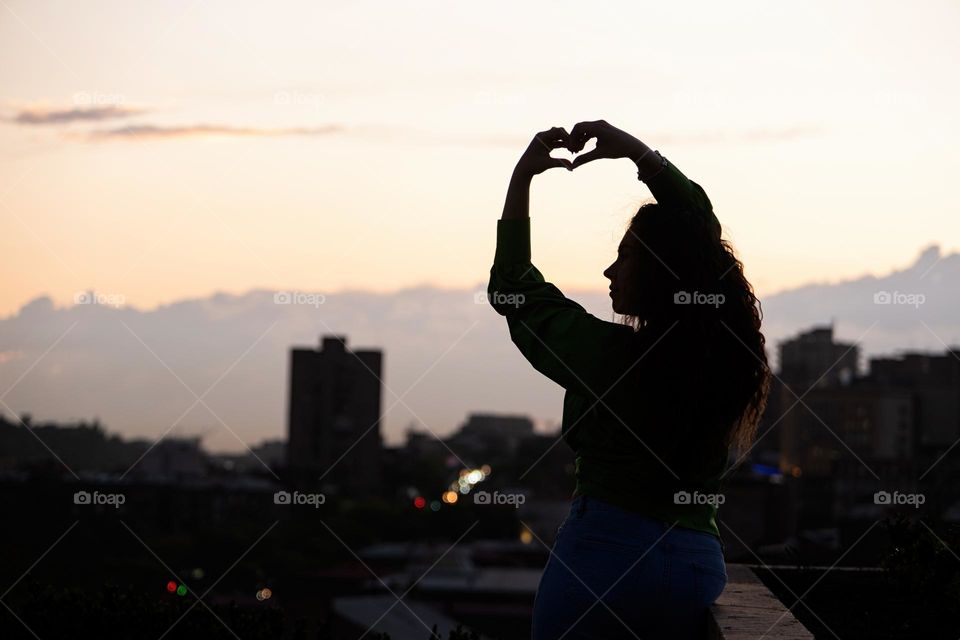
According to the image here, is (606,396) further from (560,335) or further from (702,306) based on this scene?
(702,306)

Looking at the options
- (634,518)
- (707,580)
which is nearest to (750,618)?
(707,580)

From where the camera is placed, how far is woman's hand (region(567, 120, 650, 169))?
3.94m

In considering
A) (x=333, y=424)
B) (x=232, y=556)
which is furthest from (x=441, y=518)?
(x=333, y=424)

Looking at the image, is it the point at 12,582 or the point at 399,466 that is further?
the point at 399,466

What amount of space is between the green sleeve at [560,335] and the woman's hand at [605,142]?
48 centimetres

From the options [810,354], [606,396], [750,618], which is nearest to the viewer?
[606,396]

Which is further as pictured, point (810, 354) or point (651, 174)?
point (810, 354)

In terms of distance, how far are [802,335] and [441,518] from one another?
6392 centimetres

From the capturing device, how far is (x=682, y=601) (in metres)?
3.60

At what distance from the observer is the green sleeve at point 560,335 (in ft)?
11.4

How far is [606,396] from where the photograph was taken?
3.49 metres

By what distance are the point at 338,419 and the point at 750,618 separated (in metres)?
150

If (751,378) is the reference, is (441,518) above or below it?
below

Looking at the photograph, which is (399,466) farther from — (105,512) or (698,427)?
(698,427)
